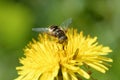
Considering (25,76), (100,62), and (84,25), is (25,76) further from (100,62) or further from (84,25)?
(84,25)

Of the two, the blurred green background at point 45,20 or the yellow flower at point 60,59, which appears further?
the blurred green background at point 45,20

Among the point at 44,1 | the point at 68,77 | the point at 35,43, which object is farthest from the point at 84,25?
the point at 68,77

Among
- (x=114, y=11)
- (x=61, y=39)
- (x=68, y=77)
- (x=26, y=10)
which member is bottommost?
(x=68, y=77)

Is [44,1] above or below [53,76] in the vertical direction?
above

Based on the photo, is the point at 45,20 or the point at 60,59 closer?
the point at 60,59

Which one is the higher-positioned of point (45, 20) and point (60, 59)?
point (45, 20)
